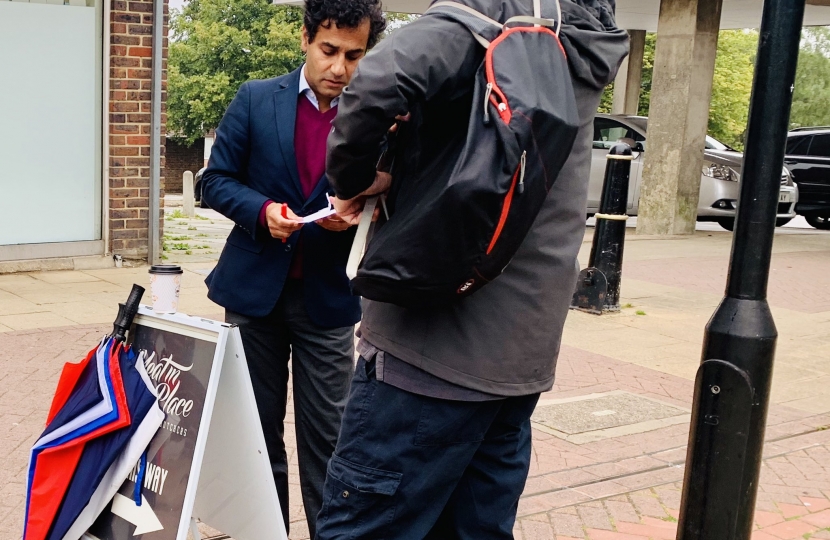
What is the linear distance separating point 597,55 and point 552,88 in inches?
8.8

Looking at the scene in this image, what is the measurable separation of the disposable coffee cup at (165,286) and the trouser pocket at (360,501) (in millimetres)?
1003

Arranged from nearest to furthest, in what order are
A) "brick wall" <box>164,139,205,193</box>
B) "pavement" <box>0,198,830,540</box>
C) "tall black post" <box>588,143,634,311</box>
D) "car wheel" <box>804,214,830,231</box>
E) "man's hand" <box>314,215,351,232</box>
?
"man's hand" <box>314,215,351,232</box> < "pavement" <box>0,198,830,540</box> < "tall black post" <box>588,143,634,311</box> < "car wheel" <box>804,214,830,231</box> < "brick wall" <box>164,139,205,193</box>

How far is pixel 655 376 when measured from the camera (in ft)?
21.4

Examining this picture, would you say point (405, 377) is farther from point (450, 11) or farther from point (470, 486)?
point (450, 11)

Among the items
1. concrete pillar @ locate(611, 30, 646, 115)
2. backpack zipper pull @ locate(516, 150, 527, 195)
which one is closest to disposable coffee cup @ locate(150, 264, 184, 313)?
backpack zipper pull @ locate(516, 150, 527, 195)

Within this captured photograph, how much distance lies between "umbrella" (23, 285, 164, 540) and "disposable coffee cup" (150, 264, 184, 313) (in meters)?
0.18

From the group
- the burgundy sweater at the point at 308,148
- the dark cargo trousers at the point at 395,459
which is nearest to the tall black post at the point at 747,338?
the dark cargo trousers at the point at 395,459

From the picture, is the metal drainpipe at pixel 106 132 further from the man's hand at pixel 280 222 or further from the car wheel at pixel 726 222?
the car wheel at pixel 726 222

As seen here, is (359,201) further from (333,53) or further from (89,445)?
(89,445)

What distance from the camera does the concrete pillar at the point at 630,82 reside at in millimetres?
27578

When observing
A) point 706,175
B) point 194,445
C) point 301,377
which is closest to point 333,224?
point 301,377

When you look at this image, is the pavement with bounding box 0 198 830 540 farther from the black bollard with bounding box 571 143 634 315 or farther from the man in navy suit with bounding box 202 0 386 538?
the man in navy suit with bounding box 202 0 386 538

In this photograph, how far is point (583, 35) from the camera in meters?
2.25

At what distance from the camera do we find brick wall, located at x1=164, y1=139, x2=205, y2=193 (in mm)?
42688
